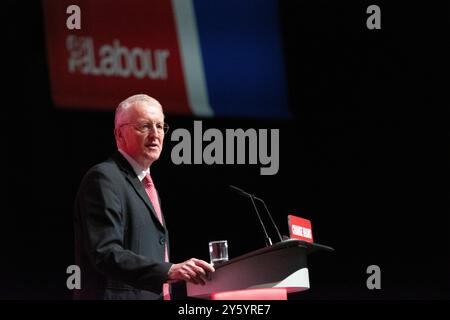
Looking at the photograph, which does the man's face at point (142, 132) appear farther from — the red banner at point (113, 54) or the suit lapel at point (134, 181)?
the red banner at point (113, 54)

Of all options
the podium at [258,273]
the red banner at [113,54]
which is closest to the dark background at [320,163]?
the red banner at [113,54]

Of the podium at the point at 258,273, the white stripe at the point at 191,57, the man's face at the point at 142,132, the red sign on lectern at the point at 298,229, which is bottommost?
the podium at the point at 258,273

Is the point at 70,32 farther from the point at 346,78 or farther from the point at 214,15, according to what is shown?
the point at 346,78

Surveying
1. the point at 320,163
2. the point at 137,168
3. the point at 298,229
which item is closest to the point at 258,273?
the point at 298,229

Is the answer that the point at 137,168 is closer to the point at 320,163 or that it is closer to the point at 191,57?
the point at 191,57

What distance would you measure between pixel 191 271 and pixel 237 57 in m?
2.34

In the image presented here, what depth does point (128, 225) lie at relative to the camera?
2199mm

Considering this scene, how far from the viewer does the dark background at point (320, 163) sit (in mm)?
4113

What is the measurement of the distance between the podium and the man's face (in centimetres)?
52

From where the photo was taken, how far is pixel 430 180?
451cm

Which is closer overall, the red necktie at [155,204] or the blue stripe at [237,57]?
the red necktie at [155,204]

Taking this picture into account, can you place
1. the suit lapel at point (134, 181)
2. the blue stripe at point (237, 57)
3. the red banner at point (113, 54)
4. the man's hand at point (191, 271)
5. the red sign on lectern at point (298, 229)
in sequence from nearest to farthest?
the man's hand at point (191, 271) → the red sign on lectern at point (298, 229) → the suit lapel at point (134, 181) → the red banner at point (113, 54) → the blue stripe at point (237, 57)

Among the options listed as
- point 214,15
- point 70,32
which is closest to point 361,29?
point 214,15

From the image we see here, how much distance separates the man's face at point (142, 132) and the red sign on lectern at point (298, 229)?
57 cm
